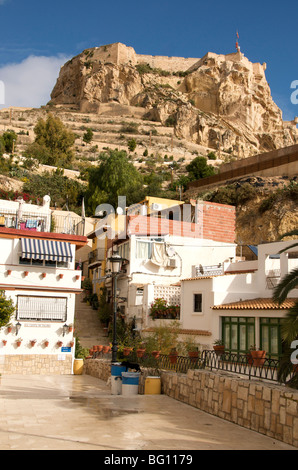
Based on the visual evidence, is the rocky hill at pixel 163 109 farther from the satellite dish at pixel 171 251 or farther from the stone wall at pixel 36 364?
the stone wall at pixel 36 364

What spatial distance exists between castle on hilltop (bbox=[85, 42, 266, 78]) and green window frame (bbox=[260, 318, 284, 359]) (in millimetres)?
104107

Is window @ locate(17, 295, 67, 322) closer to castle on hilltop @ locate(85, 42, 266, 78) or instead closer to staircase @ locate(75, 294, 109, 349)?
staircase @ locate(75, 294, 109, 349)

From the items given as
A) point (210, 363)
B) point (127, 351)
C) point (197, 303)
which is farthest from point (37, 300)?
point (210, 363)

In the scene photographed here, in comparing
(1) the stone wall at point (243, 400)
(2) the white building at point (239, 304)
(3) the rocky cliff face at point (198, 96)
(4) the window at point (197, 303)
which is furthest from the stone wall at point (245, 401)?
(3) the rocky cliff face at point (198, 96)

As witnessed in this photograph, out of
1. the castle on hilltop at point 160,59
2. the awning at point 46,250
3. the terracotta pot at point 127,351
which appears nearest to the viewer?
the terracotta pot at point 127,351

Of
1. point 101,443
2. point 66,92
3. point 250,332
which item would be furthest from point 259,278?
point 66,92

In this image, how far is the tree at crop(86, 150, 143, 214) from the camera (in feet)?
147

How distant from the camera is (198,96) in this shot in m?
105

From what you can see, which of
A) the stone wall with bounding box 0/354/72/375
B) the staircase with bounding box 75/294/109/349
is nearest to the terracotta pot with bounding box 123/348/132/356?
the stone wall with bounding box 0/354/72/375

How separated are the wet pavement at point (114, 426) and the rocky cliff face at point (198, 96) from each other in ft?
279

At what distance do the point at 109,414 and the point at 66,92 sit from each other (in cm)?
11596

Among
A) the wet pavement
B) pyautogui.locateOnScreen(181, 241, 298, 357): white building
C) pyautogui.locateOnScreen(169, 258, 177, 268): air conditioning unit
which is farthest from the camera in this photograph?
pyautogui.locateOnScreen(169, 258, 177, 268): air conditioning unit

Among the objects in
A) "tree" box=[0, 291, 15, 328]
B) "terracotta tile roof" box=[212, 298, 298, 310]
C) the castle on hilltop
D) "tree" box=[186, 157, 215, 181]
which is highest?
the castle on hilltop

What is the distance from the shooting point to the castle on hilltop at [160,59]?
4360 inches
